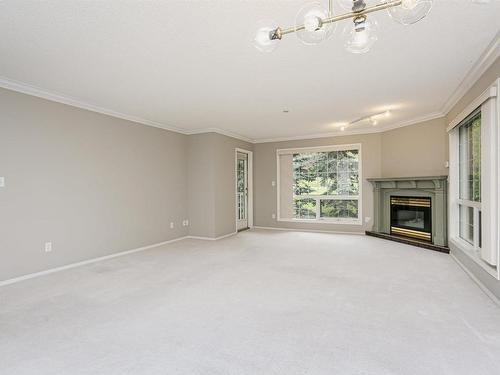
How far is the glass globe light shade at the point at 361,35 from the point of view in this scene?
1444 millimetres

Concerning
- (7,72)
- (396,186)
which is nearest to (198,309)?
(7,72)

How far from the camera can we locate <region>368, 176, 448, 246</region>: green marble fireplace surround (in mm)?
4949

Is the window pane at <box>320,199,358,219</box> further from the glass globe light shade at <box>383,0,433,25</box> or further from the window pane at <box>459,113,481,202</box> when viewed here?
the glass globe light shade at <box>383,0,433,25</box>

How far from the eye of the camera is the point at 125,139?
4934 millimetres

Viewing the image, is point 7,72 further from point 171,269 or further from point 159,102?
point 171,269

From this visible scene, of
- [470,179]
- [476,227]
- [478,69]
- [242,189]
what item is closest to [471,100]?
[478,69]

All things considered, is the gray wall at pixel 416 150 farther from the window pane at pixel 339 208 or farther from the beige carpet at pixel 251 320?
the beige carpet at pixel 251 320

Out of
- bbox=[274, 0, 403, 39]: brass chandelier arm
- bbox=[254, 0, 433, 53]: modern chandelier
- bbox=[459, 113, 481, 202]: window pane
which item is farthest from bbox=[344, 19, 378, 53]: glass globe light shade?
bbox=[459, 113, 481, 202]: window pane

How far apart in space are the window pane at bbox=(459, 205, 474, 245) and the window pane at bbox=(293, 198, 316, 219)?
3.22 meters

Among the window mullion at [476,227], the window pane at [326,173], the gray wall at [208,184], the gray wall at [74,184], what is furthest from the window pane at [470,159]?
the gray wall at [74,184]

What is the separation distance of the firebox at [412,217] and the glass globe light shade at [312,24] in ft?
A: 16.1

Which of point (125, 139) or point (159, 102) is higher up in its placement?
point (159, 102)

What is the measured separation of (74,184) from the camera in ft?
13.6

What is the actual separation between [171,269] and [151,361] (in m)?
2.09
